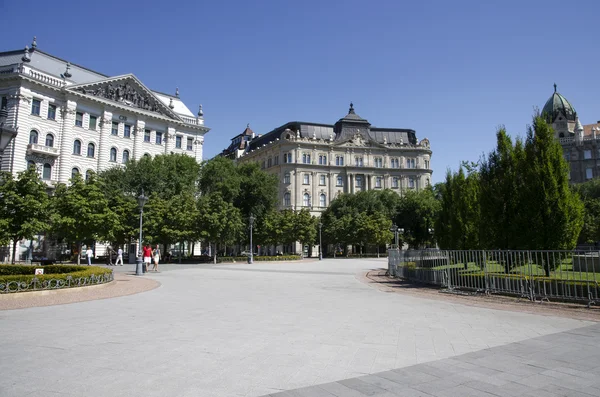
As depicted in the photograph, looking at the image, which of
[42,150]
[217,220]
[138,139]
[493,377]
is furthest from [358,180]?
[493,377]

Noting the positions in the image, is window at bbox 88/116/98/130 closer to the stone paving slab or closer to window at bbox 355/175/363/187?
window at bbox 355/175/363/187

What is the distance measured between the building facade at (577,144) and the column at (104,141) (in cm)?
9728

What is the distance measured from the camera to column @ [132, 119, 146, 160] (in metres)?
56.9

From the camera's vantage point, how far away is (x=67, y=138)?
4972 centimetres

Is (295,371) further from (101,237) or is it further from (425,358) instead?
(101,237)

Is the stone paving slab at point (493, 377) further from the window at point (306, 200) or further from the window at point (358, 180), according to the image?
the window at point (358, 180)

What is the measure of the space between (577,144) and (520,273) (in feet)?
350

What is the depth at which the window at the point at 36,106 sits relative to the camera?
47400mm

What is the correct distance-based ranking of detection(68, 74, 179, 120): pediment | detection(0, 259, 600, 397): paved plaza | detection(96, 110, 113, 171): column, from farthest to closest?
detection(96, 110, 113, 171): column → detection(68, 74, 179, 120): pediment → detection(0, 259, 600, 397): paved plaza

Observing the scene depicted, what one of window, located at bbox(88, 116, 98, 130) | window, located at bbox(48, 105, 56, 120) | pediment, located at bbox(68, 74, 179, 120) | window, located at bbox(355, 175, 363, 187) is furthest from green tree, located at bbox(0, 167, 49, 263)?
window, located at bbox(355, 175, 363, 187)

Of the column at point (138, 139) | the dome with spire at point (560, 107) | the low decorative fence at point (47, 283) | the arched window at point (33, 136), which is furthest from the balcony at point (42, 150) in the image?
the dome with spire at point (560, 107)

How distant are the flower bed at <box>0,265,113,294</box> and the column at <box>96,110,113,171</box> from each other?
37340 millimetres

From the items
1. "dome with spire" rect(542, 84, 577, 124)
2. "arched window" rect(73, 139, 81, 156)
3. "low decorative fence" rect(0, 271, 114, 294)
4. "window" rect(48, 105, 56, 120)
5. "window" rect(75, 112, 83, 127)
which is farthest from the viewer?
"dome with spire" rect(542, 84, 577, 124)

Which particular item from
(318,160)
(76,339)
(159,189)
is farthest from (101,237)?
(318,160)
